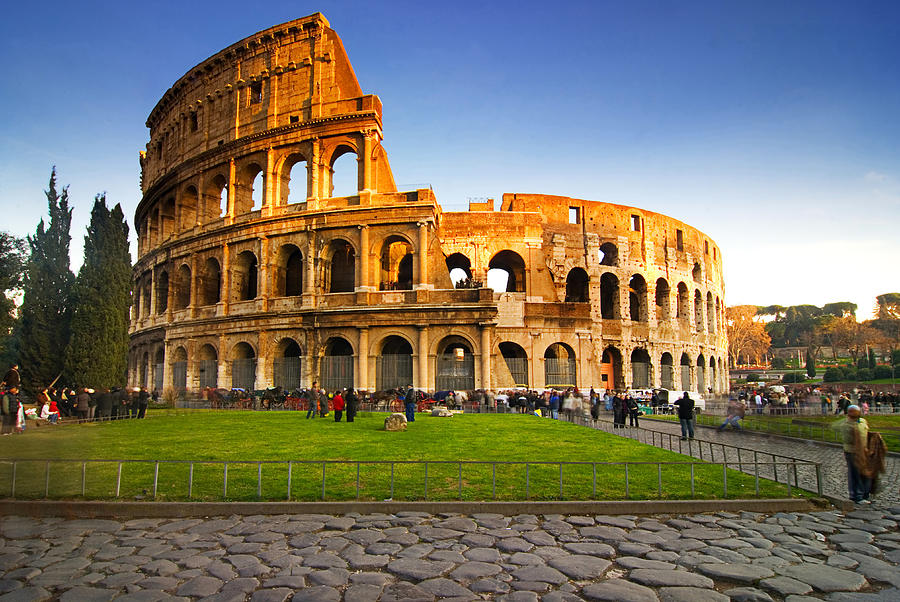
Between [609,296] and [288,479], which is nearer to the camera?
[288,479]

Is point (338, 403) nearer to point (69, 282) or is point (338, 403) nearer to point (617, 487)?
point (617, 487)

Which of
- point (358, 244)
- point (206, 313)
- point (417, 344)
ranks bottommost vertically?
point (417, 344)

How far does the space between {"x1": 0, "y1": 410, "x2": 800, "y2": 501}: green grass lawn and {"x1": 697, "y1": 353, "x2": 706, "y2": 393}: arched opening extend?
28611mm

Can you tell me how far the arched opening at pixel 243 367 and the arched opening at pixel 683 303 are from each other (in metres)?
27.4

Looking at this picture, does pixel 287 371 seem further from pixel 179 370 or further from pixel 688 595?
pixel 688 595

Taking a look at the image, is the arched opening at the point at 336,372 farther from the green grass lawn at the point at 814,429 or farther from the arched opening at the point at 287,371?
Result: the green grass lawn at the point at 814,429

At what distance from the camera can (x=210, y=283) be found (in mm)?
31156

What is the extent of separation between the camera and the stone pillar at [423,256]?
2627 centimetres

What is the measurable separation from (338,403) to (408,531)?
10.7 m

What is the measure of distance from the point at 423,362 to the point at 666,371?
19.5 meters

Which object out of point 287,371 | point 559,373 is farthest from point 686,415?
point 287,371

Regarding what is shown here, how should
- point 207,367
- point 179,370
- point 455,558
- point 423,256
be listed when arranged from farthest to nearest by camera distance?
point 179,370 → point 207,367 → point 423,256 → point 455,558

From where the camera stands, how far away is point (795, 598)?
171 inches

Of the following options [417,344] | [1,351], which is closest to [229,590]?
[417,344]
